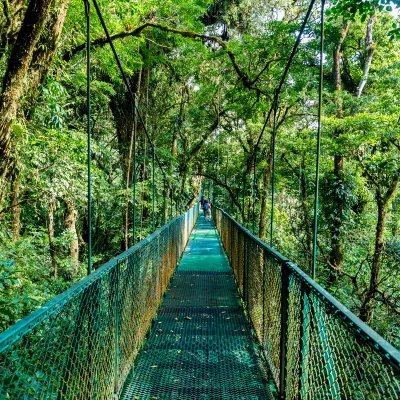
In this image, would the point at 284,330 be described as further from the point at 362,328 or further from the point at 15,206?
the point at 15,206

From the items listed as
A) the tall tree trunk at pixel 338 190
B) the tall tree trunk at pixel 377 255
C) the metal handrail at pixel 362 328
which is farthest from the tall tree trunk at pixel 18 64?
A: the tall tree trunk at pixel 338 190

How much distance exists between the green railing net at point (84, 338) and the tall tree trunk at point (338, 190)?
6.62 m

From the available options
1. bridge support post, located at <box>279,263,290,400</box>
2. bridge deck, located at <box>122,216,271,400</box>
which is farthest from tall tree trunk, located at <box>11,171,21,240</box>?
bridge support post, located at <box>279,263,290,400</box>

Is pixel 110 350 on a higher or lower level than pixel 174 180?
lower

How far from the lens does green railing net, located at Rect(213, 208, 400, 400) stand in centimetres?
106

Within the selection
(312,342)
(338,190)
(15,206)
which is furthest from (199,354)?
(338,190)

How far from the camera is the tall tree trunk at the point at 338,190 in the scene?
27.8 ft

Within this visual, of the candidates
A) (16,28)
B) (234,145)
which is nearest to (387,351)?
(16,28)

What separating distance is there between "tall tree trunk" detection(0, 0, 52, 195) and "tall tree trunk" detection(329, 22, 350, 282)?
679 cm

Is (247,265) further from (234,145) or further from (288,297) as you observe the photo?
(234,145)

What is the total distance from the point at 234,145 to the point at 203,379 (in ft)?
48.7

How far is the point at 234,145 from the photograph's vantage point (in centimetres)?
1672

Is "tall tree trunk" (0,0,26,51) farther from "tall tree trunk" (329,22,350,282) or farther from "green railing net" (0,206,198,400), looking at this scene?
"tall tree trunk" (329,22,350,282)

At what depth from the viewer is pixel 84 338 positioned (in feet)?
5.24
